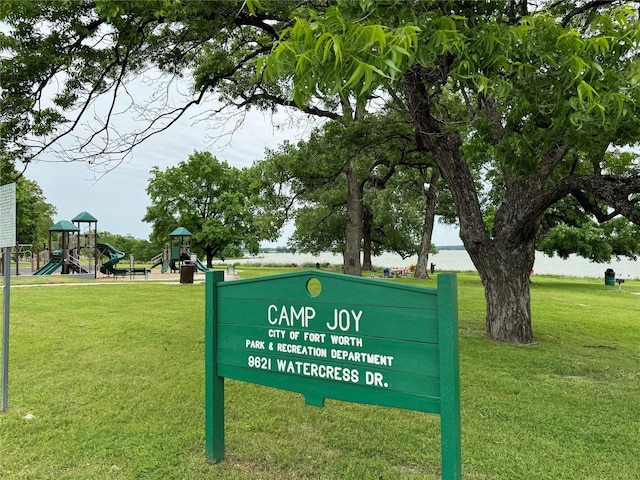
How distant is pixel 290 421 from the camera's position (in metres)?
3.98

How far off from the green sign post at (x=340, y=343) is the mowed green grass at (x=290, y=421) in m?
0.60

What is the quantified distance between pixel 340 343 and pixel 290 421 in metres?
1.80

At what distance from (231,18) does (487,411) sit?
17.5 ft

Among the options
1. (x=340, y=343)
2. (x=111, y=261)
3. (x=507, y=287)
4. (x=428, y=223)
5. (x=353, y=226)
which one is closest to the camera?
(x=340, y=343)

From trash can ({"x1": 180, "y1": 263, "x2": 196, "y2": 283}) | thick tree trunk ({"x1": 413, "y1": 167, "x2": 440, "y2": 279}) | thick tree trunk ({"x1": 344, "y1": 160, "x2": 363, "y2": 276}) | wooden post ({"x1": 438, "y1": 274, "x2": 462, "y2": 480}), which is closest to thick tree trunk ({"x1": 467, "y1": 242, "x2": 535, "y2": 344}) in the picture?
wooden post ({"x1": 438, "y1": 274, "x2": 462, "y2": 480})

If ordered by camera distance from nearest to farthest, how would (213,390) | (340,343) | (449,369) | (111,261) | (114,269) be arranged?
(449,369)
(340,343)
(213,390)
(114,269)
(111,261)

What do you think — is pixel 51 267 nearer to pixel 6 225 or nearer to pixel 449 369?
pixel 6 225

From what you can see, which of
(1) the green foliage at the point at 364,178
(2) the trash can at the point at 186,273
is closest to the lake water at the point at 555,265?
(1) the green foliage at the point at 364,178

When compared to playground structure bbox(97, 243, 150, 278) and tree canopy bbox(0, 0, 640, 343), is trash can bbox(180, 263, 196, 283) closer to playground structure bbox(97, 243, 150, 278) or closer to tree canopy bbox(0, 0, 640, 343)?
playground structure bbox(97, 243, 150, 278)

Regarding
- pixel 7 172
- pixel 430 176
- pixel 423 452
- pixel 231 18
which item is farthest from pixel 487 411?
pixel 430 176

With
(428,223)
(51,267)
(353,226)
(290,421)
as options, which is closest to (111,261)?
(51,267)

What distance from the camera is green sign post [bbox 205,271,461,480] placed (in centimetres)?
224

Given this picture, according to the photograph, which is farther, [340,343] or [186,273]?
[186,273]

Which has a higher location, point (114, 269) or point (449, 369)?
point (449, 369)
